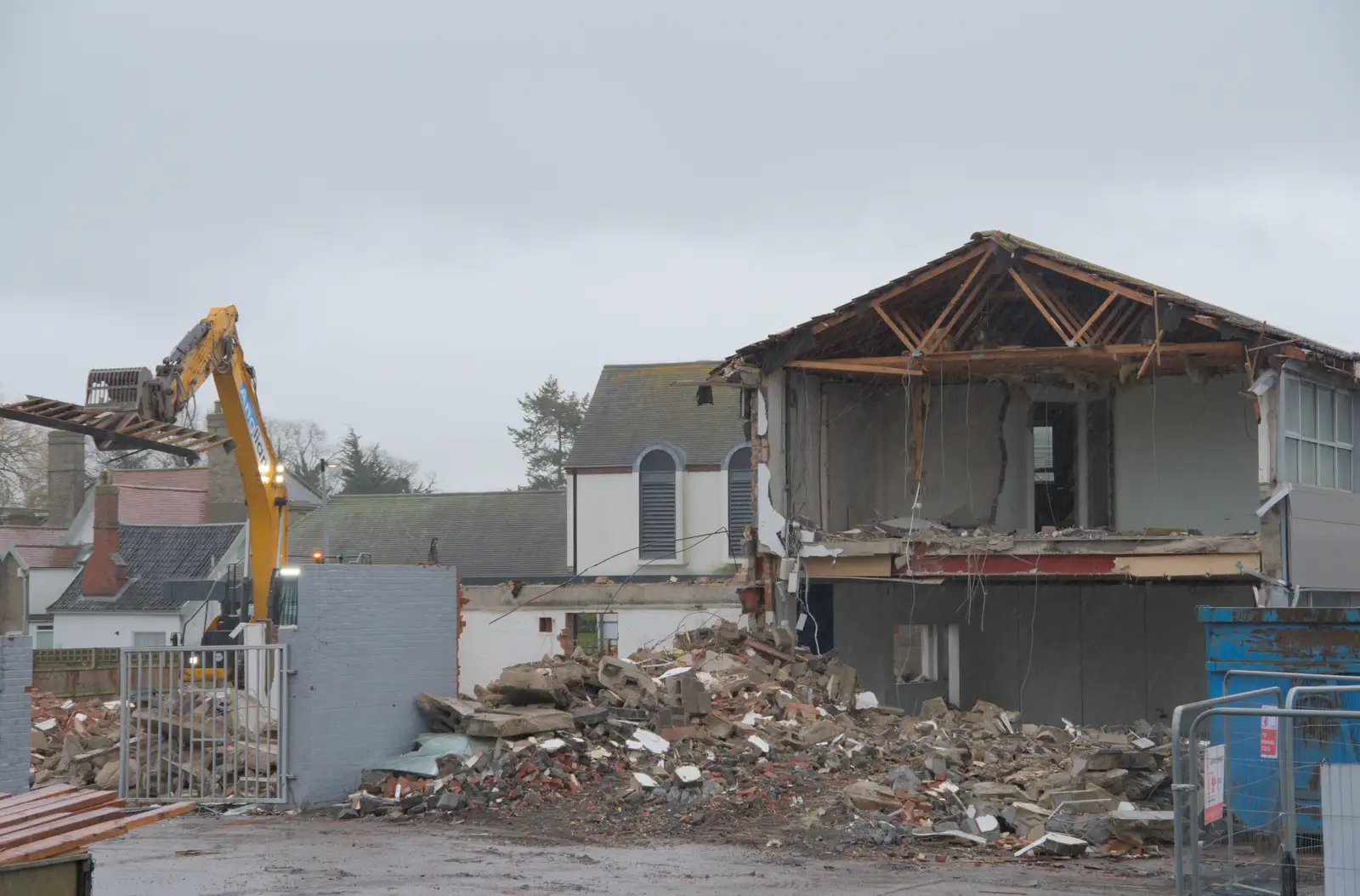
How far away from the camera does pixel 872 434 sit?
1043 inches

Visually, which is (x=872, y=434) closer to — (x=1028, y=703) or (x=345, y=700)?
(x=1028, y=703)

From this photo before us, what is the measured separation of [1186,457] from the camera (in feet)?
81.3

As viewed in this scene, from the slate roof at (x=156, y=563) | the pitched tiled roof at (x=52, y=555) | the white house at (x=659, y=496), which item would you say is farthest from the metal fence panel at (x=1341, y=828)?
the pitched tiled roof at (x=52, y=555)

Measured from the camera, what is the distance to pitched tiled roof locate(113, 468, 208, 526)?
53719 mm

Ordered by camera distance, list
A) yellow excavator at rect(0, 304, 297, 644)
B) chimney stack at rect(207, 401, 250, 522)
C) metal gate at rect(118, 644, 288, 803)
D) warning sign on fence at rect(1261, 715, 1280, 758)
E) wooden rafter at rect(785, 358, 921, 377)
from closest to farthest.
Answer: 1. warning sign on fence at rect(1261, 715, 1280, 758)
2. metal gate at rect(118, 644, 288, 803)
3. yellow excavator at rect(0, 304, 297, 644)
4. wooden rafter at rect(785, 358, 921, 377)
5. chimney stack at rect(207, 401, 250, 522)

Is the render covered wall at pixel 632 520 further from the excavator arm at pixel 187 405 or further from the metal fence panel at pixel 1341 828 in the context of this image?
the metal fence panel at pixel 1341 828

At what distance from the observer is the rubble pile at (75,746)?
17.5m

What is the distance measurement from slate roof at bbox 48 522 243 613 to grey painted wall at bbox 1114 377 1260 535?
96.8 feet

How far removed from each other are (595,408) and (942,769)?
30494 millimetres

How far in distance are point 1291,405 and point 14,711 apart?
17.5m

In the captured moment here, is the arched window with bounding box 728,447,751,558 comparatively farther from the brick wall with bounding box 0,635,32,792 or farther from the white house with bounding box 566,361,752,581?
the brick wall with bounding box 0,635,32,792

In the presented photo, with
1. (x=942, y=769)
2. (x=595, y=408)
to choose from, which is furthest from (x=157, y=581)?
(x=942, y=769)

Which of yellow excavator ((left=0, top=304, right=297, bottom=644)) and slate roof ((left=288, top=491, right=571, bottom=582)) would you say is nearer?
yellow excavator ((left=0, top=304, right=297, bottom=644))

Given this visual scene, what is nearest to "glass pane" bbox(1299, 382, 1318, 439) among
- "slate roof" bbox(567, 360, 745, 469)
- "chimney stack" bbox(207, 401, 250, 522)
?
"slate roof" bbox(567, 360, 745, 469)
